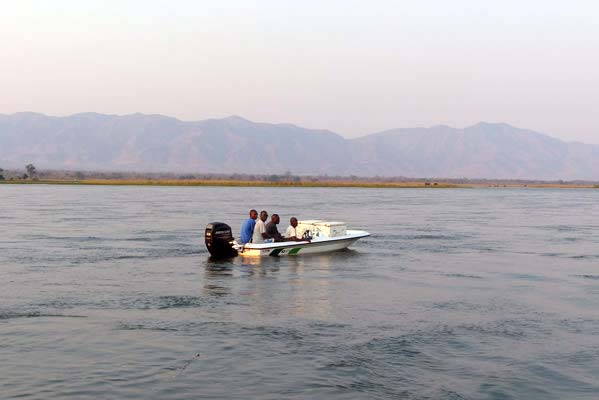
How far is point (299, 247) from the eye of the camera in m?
30.6

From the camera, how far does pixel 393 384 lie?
1342cm

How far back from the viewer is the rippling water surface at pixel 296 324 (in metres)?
Result: 13.4

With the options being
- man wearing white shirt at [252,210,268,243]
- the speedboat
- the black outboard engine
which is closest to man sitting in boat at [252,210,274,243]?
man wearing white shirt at [252,210,268,243]

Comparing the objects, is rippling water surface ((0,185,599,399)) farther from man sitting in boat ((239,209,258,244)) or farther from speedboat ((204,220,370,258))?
man sitting in boat ((239,209,258,244))

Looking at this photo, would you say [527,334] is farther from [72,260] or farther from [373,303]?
[72,260]

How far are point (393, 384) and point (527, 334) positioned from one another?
212 inches

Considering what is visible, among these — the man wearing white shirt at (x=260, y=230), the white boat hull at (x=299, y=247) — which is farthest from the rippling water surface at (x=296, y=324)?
the man wearing white shirt at (x=260, y=230)

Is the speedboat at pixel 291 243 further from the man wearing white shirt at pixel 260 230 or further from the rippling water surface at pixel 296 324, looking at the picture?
the rippling water surface at pixel 296 324

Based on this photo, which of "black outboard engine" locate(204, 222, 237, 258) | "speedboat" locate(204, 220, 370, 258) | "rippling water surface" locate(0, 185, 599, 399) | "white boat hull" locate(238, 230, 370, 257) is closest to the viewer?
"rippling water surface" locate(0, 185, 599, 399)

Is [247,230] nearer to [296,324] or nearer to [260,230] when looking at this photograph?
[260,230]

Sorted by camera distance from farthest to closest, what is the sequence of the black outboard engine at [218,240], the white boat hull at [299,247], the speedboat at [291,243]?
the white boat hull at [299,247], the speedboat at [291,243], the black outboard engine at [218,240]

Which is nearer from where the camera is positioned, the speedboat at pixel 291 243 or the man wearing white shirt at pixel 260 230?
the speedboat at pixel 291 243

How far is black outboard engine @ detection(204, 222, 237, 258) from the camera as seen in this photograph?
95.0 feet

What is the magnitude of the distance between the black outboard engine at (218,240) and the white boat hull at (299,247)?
493 mm
